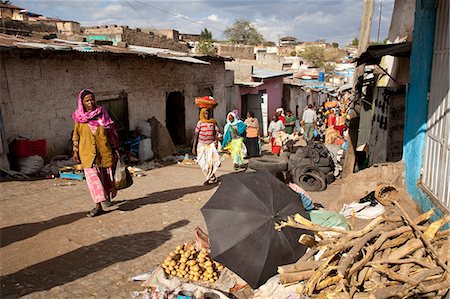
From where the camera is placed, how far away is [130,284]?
159 inches

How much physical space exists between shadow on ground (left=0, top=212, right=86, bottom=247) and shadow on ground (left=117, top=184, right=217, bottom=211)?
2.79 feet

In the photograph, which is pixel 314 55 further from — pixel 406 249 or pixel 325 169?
pixel 406 249

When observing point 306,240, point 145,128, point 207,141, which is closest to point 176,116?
point 145,128

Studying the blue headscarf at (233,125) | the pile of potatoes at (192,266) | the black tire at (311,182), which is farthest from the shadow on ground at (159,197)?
the blue headscarf at (233,125)

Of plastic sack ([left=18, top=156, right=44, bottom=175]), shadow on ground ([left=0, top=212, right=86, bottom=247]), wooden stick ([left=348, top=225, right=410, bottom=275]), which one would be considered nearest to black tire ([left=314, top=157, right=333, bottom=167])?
shadow on ground ([left=0, top=212, right=86, bottom=247])

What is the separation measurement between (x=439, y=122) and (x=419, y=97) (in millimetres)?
826

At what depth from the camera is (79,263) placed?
14.5 feet

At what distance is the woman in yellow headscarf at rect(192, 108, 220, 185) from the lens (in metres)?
7.96

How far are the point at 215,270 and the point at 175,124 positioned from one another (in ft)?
36.0

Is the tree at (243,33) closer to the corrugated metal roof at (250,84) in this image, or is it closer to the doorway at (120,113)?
the corrugated metal roof at (250,84)

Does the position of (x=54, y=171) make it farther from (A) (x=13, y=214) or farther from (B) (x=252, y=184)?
(B) (x=252, y=184)

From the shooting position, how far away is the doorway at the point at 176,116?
14.6 meters

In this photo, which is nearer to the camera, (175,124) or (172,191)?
(172,191)

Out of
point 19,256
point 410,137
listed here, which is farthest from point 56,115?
point 410,137
